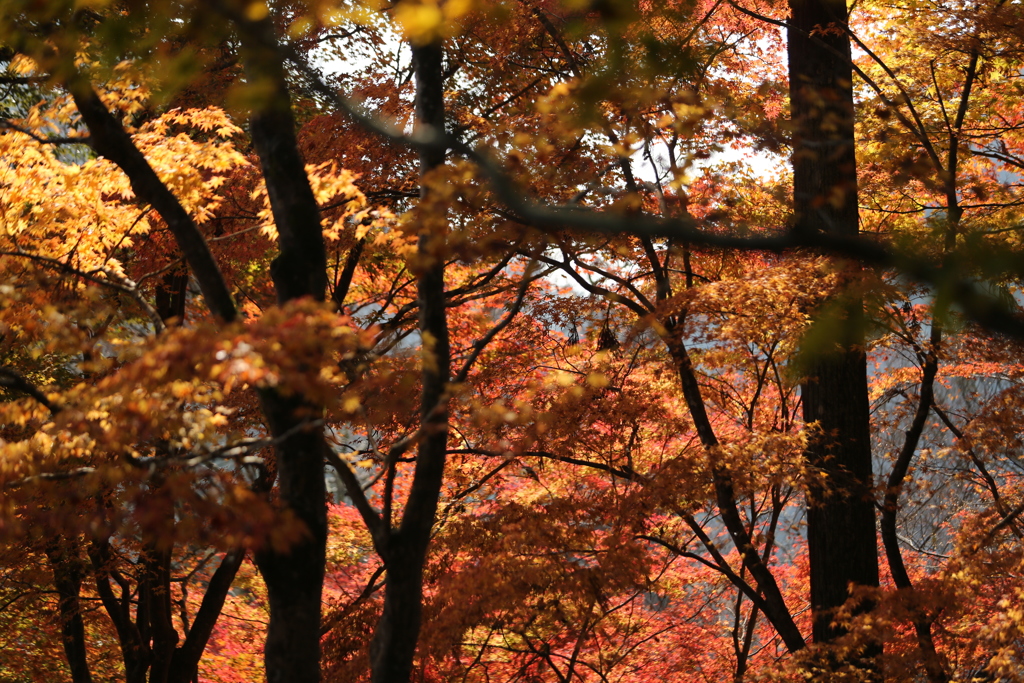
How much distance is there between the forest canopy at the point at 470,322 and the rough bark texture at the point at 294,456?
2cm

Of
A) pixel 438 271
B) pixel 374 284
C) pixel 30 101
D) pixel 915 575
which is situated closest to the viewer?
pixel 438 271

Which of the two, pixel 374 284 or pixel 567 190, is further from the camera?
pixel 374 284

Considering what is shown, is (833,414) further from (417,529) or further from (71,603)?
(71,603)

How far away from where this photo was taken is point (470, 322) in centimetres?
1121

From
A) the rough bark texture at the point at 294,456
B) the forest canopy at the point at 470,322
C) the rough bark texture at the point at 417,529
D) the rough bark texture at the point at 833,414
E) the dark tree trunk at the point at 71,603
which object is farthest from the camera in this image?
the dark tree trunk at the point at 71,603

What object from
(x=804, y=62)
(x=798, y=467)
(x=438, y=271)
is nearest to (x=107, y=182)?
(x=438, y=271)

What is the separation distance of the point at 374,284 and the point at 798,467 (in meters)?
6.66

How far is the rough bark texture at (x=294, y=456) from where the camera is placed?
388 cm

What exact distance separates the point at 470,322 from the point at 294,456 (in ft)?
23.9

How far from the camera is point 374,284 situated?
1133 cm

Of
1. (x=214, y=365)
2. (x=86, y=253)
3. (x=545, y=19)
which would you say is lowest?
(x=214, y=365)

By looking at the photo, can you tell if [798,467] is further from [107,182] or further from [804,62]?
[107,182]

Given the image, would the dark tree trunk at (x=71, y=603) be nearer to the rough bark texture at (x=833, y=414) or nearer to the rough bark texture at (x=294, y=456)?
the rough bark texture at (x=294, y=456)

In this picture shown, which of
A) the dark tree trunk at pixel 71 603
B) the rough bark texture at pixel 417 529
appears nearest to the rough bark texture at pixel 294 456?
the rough bark texture at pixel 417 529
